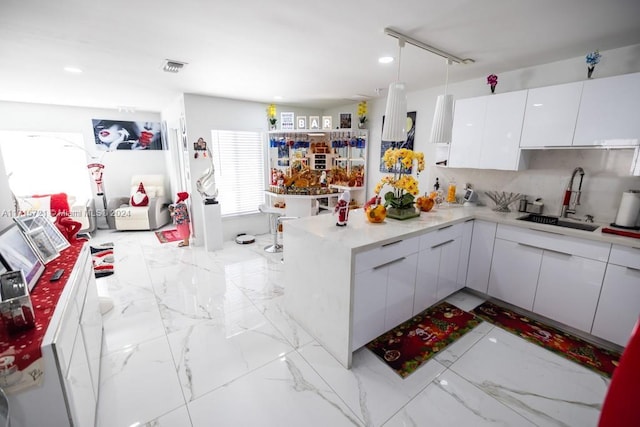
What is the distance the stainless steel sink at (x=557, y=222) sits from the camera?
2317mm

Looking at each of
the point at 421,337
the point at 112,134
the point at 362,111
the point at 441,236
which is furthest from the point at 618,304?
the point at 112,134

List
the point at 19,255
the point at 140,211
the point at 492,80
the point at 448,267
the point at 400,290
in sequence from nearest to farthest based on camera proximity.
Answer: the point at 19,255
the point at 400,290
the point at 448,267
the point at 492,80
the point at 140,211

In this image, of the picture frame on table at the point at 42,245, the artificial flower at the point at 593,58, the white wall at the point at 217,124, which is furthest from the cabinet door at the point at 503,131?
the picture frame on table at the point at 42,245

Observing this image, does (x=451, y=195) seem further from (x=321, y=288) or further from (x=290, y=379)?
(x=290, y=379)

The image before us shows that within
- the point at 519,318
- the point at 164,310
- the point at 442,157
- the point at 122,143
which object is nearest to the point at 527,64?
the point at 442,157

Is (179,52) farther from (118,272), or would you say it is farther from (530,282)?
(530,282)

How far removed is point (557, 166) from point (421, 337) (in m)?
2.14

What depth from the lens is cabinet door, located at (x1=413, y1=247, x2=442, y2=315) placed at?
7.49 feet

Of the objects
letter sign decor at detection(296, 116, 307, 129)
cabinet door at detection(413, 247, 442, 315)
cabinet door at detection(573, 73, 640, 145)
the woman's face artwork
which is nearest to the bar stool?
letter sign decor at detection(296, 116, 307, 129)

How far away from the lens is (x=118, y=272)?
3461 mm

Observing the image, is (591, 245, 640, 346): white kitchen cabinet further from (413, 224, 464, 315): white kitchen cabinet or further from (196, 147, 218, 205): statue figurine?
(196, 147, 218, 205): statue figurine

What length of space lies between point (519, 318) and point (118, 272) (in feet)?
15.1

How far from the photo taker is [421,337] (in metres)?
2.27

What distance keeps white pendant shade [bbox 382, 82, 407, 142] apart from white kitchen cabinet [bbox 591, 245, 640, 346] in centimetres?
181
